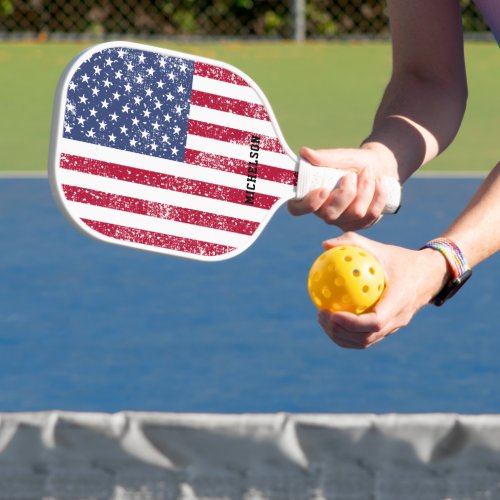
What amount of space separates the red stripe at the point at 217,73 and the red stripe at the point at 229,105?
1.2 inches

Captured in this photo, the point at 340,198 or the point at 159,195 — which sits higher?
the point at 340,198

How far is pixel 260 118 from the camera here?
2.61 metres

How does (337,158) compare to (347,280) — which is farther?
(337,158)

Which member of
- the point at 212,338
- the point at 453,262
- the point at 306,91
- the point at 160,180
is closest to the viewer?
the point at 453,262

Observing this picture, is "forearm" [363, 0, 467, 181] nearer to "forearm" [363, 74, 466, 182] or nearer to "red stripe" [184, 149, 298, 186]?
"forearm" [363, 74, 466, 182]

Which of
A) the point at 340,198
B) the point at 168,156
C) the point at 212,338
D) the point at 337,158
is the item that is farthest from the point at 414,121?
the point at 212,338

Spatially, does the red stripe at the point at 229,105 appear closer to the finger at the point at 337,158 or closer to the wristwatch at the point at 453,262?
the finger at the point at 337,158

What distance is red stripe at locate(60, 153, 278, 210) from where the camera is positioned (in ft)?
7.77

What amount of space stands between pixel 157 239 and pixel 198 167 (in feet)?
0.57

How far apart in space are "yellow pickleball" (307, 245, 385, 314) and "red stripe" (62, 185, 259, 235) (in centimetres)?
23

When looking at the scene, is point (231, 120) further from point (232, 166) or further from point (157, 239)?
point (157, 239)

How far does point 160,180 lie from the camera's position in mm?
2473

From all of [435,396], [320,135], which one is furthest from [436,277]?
[320,135]

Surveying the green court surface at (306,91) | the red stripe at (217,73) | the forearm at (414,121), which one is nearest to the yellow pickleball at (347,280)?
the forearm at (414,121)
